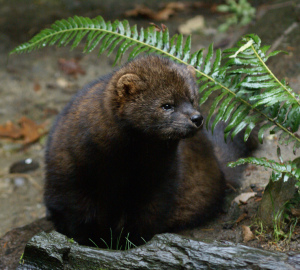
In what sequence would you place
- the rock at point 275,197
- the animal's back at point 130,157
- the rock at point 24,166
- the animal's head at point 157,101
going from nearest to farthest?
the rock at point 275,197 < the animal's head at point 157,101 < the animal's back at point 130,157 < the rock at point 24,166

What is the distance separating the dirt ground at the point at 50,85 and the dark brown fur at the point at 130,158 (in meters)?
0.58

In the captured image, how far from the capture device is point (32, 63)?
10.5 m

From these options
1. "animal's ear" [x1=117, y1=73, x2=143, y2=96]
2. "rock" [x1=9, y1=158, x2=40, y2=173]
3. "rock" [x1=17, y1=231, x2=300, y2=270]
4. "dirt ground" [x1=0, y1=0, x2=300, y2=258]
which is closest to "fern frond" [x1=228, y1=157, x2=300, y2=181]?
"rock" [x1=17, y1=231, x2=300, y2=270]

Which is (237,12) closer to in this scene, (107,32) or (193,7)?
(193,7)

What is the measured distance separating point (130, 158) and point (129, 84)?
766 millimetres

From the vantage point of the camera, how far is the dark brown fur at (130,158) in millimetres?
4453

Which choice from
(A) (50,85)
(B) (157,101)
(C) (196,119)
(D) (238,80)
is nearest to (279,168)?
(C) (196,119)

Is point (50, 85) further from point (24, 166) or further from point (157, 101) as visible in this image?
point (157, 101)

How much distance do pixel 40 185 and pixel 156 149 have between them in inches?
150

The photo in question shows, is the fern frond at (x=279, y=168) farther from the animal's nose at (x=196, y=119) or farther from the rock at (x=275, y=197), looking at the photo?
the animal's nose at (x=196, y=119)

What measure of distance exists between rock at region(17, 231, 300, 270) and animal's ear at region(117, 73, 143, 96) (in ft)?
4.93

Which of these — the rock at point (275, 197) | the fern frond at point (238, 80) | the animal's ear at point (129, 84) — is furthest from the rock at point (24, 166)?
the rock at point (275, 197)

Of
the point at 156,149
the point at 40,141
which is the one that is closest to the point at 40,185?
the point at 40,141

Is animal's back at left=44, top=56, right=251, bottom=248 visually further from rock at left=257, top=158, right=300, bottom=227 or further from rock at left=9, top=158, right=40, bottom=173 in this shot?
rock at left=9, top=158, right=40, bottom=173
